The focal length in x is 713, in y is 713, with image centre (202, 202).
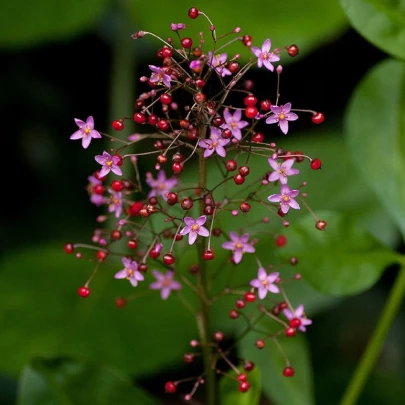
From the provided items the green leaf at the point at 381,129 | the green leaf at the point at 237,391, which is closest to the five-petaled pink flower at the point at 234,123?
the green leaf at the point at 237,391

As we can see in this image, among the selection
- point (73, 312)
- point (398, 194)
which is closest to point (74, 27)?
point (73, 312)

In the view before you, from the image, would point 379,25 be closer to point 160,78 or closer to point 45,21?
point 160,78

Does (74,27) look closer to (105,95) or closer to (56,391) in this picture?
(105,95)

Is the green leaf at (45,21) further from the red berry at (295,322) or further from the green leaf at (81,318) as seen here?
the red berry at (295,322)

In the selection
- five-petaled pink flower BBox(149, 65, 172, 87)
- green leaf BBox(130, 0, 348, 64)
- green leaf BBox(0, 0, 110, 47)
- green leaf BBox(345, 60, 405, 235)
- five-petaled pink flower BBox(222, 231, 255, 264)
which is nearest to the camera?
five-petaled pink flower BBox(149, 65, 172, 87)

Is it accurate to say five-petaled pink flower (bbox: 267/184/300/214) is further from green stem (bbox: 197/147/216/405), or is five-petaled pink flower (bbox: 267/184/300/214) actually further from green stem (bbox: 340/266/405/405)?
green stem (bbox: 340/266/405/405)

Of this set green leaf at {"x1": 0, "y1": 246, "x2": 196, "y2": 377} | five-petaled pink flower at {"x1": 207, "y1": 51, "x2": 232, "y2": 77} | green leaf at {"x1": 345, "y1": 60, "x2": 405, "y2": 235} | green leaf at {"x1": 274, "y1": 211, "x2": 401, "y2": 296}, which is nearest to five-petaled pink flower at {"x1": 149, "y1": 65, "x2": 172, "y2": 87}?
five-petaled pink flower at {"x1": 207, "y1": 51, "x2": 232, "y2": 77}
